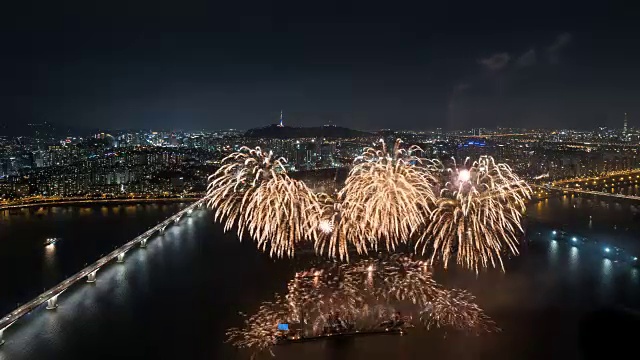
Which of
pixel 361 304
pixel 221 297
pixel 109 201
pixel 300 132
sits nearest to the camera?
pixel 361 304

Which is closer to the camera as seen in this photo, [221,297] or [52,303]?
[52,303]

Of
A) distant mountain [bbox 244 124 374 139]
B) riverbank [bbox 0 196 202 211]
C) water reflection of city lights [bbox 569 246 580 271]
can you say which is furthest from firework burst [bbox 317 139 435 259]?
distant mountain [bbox 244 124 374 139]

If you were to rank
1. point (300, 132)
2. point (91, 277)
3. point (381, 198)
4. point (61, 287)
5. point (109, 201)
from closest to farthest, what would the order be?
point (381, 198), point (61, 287), point (91, 277), point (109, 201), point (300, 132)

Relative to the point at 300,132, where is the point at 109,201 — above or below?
below

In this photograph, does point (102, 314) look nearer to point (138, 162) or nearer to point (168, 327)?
point (168, 327)

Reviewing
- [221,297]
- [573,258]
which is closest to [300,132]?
[573,258]

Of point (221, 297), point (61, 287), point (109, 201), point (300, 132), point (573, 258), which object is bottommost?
point (221, 297)

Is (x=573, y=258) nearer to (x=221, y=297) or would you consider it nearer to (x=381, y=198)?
(x=381, y=198)

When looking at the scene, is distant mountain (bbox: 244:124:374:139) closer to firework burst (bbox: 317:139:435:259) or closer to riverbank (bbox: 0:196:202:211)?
riverbank (bbox: 0:196:202:211)
